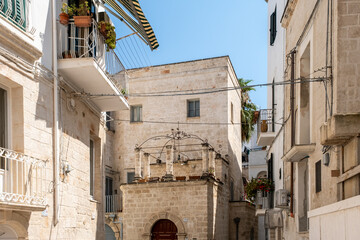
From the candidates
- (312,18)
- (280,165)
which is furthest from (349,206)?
(280,165)

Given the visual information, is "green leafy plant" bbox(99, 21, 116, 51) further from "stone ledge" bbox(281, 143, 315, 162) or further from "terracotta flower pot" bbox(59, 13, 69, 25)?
"stone ledge" bbox(281, 143, 315, 162)

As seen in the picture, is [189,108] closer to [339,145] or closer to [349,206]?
[339,145]

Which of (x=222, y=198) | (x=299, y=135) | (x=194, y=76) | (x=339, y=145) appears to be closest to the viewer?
(x=339, y=145)

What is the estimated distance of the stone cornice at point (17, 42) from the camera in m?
6.38

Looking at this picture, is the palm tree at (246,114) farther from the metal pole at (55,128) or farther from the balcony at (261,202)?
the metal pole at (55,128)

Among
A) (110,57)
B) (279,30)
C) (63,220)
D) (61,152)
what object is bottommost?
(63,220)

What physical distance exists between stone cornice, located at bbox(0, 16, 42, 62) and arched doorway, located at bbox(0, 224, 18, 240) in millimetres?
2670

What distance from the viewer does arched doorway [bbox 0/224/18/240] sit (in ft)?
21.4

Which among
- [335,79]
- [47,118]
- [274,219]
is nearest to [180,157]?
[274,219]

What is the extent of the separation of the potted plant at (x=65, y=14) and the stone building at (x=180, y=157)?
11.9m

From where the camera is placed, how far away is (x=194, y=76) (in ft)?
83.8

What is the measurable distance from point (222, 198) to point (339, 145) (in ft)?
50.9

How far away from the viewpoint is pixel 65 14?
837 centimetres

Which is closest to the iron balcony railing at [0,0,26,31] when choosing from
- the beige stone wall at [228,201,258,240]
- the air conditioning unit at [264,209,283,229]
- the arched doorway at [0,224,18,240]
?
the arched doorway at [0,224,18,240]
